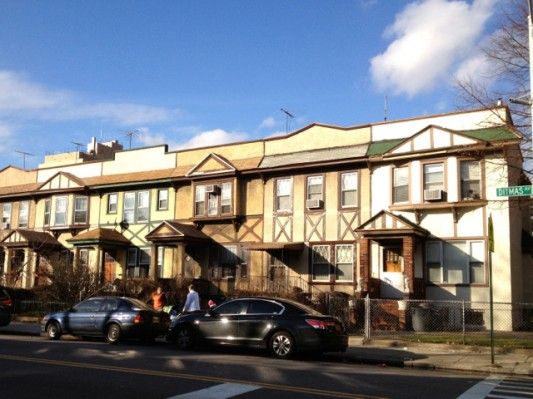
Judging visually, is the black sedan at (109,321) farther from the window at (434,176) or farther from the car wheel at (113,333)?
the window at (434,176)

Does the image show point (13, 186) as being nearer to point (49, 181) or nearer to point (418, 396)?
point (49, 181)

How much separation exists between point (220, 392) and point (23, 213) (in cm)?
3075

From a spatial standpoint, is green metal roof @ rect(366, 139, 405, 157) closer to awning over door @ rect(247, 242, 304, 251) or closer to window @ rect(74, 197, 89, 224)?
awning over door @ rect(247, 242, 304, 251)

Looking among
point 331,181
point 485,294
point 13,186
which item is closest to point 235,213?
point 331,181

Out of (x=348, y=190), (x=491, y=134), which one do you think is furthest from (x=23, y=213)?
(x=491, y=134)

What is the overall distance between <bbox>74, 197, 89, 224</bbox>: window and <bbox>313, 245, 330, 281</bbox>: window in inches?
572

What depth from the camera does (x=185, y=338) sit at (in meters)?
15.8

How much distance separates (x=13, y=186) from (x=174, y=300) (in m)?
17.5

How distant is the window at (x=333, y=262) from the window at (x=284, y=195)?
7.70 feet

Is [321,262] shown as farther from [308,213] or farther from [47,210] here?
[47,210]

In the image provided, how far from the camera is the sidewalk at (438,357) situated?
1355cm

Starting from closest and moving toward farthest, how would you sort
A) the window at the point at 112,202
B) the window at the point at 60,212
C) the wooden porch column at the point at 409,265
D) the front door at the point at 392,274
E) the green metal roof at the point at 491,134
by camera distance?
the green metal roof at the point at 491,134 < the wooden porch column at the point at 409,265 < the front door at the point at 392,274 < the window at the point at 112,202 < the window at the point at 60,212

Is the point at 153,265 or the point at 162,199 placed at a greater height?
the point at 162,199

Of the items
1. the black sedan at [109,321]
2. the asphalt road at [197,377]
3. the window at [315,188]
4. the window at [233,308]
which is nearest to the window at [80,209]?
the window at [315,188]
